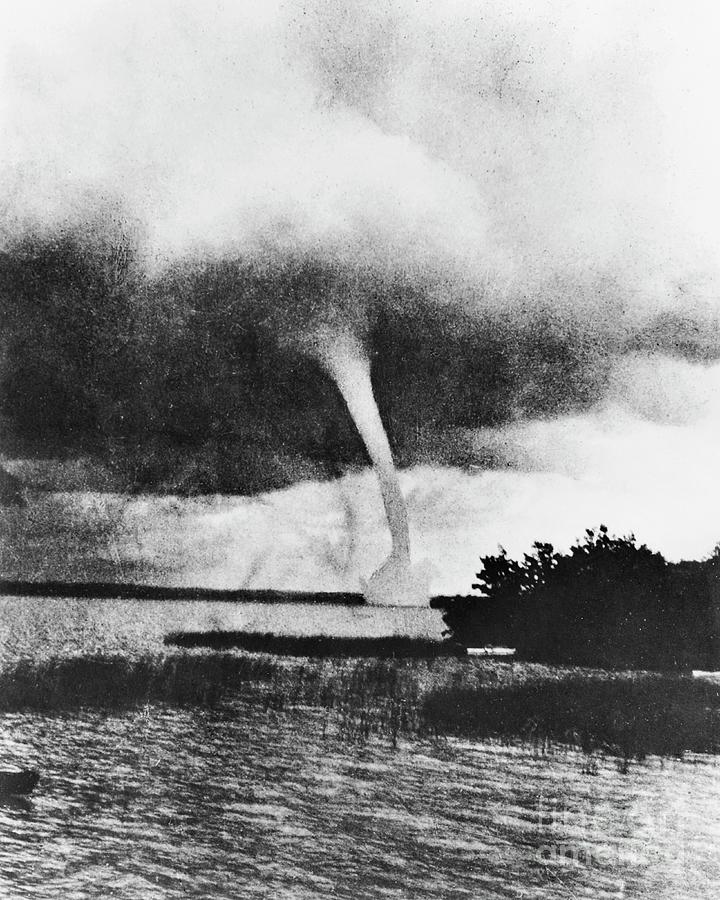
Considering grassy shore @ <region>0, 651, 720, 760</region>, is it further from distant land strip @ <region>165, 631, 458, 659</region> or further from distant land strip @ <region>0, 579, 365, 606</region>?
distant land strip @ <region>0, 579, 365, 606</region>

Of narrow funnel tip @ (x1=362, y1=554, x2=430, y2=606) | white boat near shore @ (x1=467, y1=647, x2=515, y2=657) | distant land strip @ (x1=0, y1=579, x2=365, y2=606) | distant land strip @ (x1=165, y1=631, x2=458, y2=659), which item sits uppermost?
narrow funnel tip @ (x1=362, y1=554, x2=430, y2=606)

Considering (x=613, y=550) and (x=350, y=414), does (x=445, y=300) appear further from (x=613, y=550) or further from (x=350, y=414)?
(x=613, y=550)

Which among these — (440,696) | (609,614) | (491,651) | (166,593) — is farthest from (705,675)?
(166,593)

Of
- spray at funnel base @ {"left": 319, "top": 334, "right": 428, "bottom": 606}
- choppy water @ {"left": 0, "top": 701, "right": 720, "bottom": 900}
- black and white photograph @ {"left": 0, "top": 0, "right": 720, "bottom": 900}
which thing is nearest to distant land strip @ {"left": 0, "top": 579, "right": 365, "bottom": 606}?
black and white photograph @ {"left": 0, "top": 0, "right": 720, "bottom": 900}

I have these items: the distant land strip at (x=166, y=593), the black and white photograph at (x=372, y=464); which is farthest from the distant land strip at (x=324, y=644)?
the distant land strip at (x=166, y=593)

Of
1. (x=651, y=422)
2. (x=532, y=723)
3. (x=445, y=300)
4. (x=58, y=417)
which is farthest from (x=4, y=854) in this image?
(x=651, y=422)

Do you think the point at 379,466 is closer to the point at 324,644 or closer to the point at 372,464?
the point at 372,464
